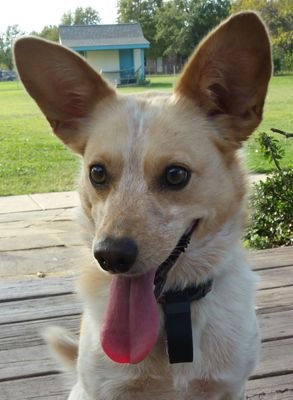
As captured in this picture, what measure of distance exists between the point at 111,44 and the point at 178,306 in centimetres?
4897

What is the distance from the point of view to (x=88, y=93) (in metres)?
2.33

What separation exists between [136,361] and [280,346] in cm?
113

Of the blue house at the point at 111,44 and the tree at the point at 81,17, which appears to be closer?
the blue house at the point at 111,44

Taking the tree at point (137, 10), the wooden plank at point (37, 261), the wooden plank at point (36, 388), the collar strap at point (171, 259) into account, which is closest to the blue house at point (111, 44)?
the tree at point (137, 10)

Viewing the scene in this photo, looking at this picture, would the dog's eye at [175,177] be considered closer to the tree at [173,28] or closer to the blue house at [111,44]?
the blue house at [111,44]

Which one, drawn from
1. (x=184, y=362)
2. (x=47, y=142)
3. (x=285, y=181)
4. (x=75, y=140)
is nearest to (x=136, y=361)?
(x=184, y=362)

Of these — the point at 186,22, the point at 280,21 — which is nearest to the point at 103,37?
the point at 186,22

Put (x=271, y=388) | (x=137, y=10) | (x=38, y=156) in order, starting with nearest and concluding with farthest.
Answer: (x=271, y=388) < (x=38, y=156) < (x=137, y=10)

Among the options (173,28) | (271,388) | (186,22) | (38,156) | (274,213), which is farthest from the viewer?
(173,28)

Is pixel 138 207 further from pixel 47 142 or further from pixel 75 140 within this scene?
pixel 47 142

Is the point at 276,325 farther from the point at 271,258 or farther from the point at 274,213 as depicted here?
the point at 274,213

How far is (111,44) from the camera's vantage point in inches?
1938

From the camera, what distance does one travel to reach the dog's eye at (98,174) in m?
2.07

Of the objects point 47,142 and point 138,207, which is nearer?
point 138,207
